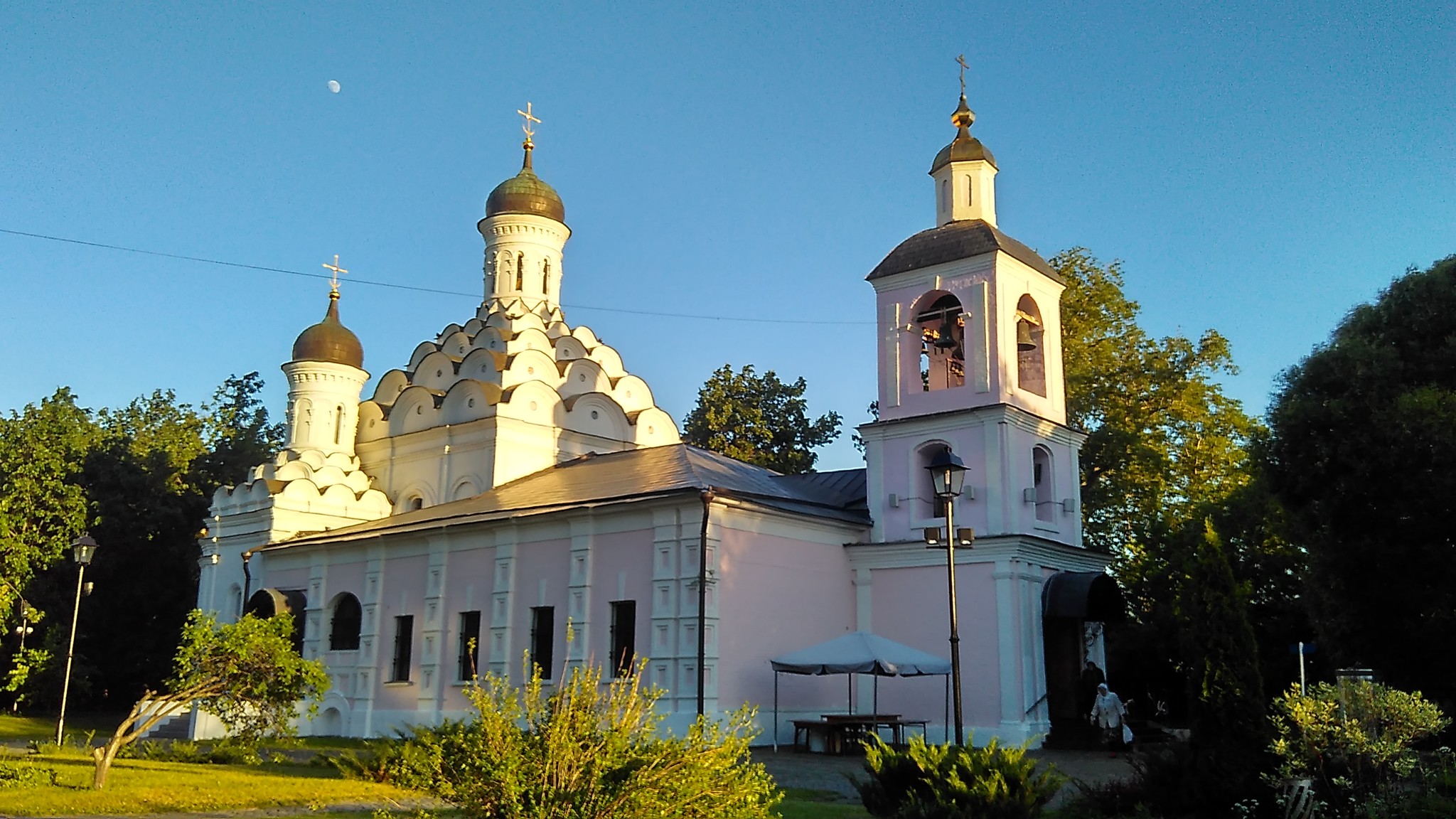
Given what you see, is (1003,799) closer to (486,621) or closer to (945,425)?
(945,425)

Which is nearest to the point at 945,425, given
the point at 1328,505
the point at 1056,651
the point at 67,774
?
the point at 1056,651

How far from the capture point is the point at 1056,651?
20.3 m

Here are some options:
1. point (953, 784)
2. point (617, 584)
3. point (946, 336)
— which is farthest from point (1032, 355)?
point (953, 784)

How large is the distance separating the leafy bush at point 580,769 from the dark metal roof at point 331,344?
23.9 meters

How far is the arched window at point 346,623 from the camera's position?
24.3 metres

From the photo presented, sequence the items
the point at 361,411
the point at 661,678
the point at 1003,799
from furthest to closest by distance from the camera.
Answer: the point at 361,411 < the point at 661,678 < the point at 1003,799

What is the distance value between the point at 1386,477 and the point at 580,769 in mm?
13329

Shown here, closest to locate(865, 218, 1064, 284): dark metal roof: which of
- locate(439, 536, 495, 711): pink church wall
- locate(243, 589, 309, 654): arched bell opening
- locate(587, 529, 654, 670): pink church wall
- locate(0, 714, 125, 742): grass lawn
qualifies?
locate(587, 529, 654, 670): pink church wall

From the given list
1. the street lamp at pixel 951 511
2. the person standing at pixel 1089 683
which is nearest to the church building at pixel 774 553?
the person standing at pixel 1089 683

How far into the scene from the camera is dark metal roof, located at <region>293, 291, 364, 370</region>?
2911 centimetres

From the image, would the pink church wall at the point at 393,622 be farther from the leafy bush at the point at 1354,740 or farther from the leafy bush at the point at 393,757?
the leafy bush at the point at 1354,740

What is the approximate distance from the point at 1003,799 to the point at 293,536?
71.8ft

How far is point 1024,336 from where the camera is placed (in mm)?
20516

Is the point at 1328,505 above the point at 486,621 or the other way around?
above
